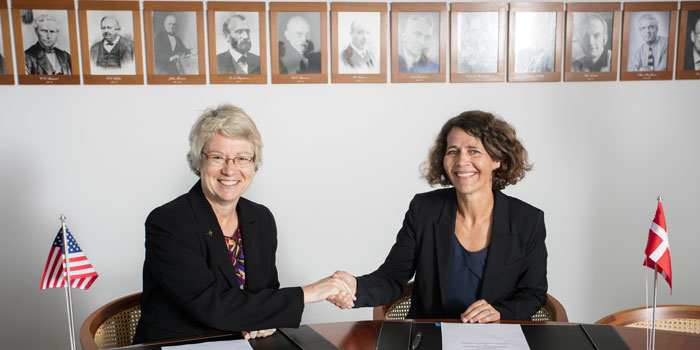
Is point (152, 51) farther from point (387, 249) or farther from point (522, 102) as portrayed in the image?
point (522, 102)

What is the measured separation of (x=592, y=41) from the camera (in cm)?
311

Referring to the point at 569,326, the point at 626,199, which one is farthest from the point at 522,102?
the point at 569,326

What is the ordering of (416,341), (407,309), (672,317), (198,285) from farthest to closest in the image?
(407,309) → (672,317) → (198,285) → (416,341)

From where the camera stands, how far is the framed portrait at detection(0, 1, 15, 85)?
2.92m

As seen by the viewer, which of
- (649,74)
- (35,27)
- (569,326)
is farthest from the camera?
(649,74)

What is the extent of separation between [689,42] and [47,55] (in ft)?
12.2

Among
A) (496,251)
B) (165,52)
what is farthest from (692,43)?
(165,52)

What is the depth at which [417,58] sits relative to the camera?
3080 mm

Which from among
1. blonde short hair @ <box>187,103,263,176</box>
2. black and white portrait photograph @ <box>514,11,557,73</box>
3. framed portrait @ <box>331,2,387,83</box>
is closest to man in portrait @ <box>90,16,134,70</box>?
framed portrait @ <box>331,2,387,83</box>

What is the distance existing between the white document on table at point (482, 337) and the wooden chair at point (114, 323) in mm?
1170

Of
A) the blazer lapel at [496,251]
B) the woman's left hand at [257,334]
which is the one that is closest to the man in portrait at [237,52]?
the blazer lapel at [496,251]

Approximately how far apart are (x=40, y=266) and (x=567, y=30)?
3401mm

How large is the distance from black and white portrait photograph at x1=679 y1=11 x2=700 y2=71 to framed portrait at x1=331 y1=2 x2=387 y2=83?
5.85 ft

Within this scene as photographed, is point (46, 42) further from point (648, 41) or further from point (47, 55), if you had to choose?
point (648, 41)
